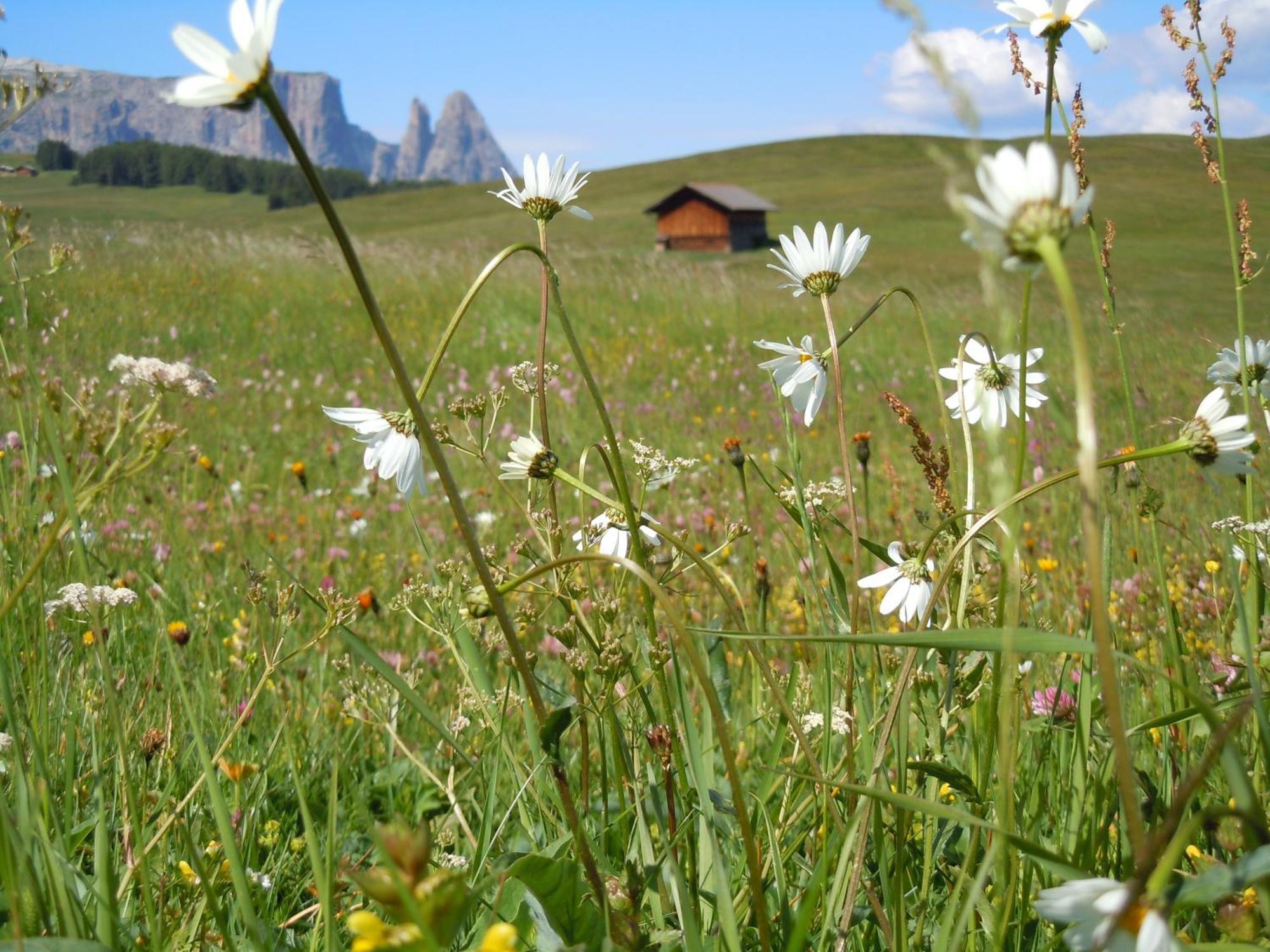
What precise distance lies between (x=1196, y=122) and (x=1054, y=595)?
1.57 m

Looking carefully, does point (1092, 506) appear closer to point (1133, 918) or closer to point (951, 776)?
point (1133, 918)

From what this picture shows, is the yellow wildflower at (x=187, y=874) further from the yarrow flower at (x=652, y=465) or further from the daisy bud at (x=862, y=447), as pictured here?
the daisy bud at (x=862, y=447)

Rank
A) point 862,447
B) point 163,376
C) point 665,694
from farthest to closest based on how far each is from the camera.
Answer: point 862,447 → point 163,376 → point 665,694

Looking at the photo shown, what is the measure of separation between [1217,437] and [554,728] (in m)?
0.68

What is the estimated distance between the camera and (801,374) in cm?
142

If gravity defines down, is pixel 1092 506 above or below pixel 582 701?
above

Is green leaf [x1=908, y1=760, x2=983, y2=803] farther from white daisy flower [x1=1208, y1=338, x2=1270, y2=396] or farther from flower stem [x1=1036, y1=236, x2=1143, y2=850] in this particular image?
white daisy flower [x1=1208, y1=338, x2=1270, y2=396]

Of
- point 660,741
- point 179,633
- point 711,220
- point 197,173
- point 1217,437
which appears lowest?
point 179,633

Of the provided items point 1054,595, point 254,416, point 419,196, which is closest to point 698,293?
point 254,416

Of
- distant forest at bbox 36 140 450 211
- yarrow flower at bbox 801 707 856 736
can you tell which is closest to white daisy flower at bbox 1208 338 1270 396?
yarrow flower at bbox 801 707 856 736

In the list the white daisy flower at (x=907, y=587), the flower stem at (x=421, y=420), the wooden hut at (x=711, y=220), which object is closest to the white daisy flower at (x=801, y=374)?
the white daisy flower at (x=907, y=587)

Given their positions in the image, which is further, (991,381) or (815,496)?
(815,496)

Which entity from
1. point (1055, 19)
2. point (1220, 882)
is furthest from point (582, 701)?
point (1055, 19)

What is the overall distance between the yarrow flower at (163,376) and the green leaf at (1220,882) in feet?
3.77
